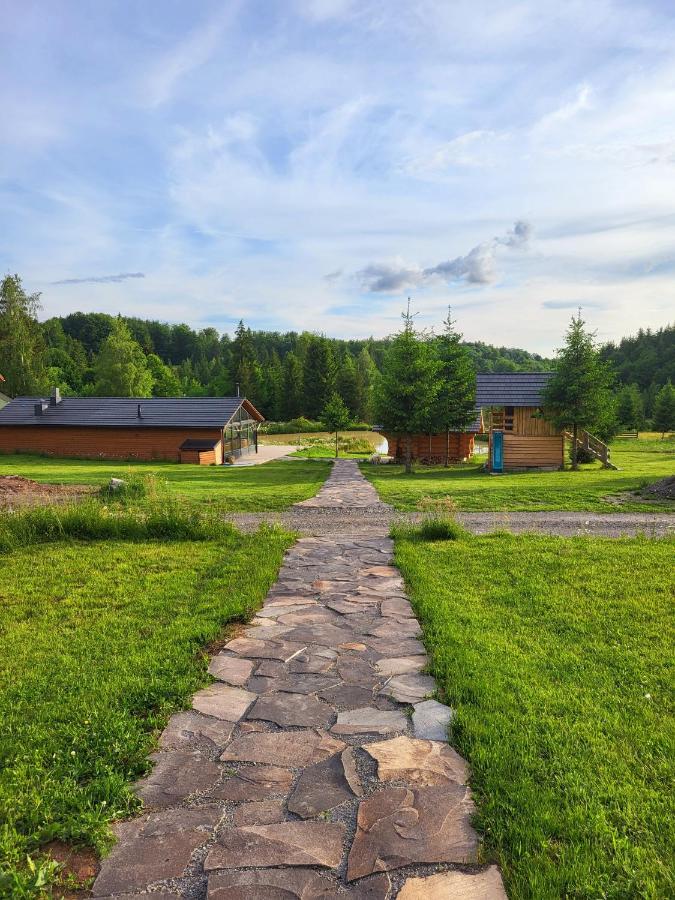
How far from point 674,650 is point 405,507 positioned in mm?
8367

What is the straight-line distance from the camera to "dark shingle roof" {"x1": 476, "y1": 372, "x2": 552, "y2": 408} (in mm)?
26391

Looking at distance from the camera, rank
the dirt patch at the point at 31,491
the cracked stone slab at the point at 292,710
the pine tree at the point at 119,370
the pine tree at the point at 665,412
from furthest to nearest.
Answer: the pine tree at the point at 119,370, the pine tree at the point at 665,412, the dirt patch at the point at 31,491, the cracked stone slab at the point at 292,710

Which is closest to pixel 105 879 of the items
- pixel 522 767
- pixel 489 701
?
pixel 522 767

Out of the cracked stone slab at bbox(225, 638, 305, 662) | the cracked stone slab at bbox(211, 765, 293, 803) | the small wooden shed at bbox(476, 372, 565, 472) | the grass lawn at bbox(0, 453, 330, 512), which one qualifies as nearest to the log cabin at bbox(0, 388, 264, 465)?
the grass lawn at bbox(0, 453, 330, 512)

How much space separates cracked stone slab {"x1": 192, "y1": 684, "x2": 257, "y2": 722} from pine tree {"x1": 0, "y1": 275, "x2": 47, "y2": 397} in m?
50.8

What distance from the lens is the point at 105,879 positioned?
2547mm

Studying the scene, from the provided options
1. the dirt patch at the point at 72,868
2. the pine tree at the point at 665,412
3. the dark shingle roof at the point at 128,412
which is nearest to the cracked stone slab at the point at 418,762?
the dirt patch at the point at 72,868

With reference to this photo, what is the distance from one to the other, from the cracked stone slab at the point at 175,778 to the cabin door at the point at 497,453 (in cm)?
2293

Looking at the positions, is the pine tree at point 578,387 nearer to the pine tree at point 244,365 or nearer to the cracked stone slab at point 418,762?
the cracked stone slab at point 418,762

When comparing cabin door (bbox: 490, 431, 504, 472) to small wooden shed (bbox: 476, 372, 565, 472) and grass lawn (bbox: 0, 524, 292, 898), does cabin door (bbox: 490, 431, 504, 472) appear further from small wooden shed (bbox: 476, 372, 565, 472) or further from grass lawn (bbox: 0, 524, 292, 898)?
grass lawn (bbox: 0, 524, 292, 898)

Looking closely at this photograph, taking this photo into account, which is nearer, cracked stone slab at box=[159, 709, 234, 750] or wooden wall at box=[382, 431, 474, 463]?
cracked stone slab at box=[159, 709, 234, 750]

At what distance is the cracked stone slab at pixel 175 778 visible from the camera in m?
3.08

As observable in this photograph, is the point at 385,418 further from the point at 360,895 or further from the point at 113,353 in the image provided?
the point at 113,353

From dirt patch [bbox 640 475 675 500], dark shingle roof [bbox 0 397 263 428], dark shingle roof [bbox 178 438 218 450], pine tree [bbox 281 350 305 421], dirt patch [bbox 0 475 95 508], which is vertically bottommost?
dirt patch [bbox 640 475 675 500]
